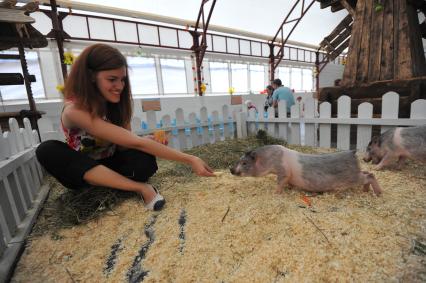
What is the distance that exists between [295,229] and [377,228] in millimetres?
373

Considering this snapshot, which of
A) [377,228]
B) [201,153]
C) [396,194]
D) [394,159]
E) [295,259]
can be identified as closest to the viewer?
[295,259]

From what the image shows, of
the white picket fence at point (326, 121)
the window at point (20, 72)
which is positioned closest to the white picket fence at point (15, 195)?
the white picket fence at point (326, 121)

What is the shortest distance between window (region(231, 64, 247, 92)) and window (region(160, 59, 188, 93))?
A: 2.81 meters

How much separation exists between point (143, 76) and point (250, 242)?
8600 millimetres

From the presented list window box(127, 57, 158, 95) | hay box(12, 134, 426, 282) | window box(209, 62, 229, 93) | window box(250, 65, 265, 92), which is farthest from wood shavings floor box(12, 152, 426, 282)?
window box(250, 65, 265, 92)

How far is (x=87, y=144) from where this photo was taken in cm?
173

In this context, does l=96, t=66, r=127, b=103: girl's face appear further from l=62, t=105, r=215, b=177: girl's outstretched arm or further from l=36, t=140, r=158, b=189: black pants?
l=36, t=140, r=158, b=189: black pants

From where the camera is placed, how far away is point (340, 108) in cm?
273

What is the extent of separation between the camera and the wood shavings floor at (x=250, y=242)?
95 cm

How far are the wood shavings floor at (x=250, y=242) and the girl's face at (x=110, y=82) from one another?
786 millimetres

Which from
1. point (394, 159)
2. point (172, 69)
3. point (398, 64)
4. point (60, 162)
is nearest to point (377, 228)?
point (394, 159)

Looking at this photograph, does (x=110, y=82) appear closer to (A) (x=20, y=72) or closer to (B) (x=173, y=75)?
(A) (x=20, y=72)

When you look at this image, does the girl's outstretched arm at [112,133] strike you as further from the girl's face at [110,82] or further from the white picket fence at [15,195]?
the white picket fence at [15,195]

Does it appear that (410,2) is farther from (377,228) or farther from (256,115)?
(377,228)
